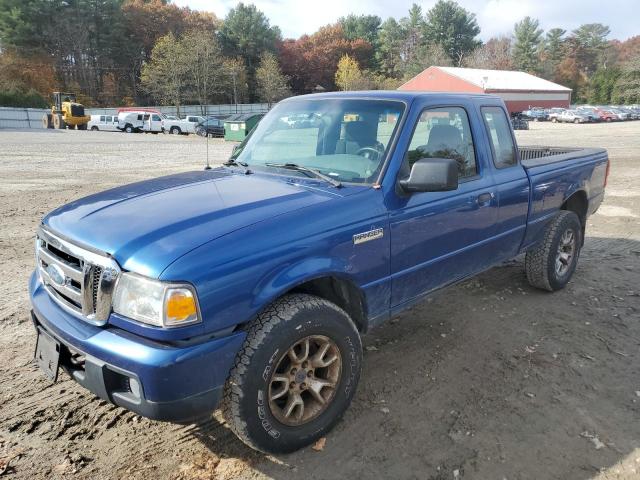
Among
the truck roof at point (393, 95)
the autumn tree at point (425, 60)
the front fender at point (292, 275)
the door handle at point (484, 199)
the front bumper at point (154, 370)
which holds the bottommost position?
the front bumper at point (154, 370)

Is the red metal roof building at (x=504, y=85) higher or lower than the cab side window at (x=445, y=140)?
higher

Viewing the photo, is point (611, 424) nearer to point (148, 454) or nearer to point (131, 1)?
point (148, 454)

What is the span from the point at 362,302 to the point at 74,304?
5.29ft

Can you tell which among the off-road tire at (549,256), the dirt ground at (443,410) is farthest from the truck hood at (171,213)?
the off-road tire at (549,256)

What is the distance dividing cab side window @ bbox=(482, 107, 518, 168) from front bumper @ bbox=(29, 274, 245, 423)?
2.77 m

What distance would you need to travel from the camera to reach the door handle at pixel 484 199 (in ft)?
12.4

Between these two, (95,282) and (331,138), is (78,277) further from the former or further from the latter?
(331,138)

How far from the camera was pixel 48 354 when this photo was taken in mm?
2693

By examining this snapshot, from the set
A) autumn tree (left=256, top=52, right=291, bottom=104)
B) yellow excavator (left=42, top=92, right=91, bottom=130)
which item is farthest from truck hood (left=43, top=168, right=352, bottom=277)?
autumn tree (left=256, top=52, right=291, bottom=104)

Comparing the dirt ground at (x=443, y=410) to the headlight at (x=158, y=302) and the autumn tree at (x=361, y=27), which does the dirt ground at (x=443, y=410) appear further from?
the autumn tree at (x=361, y=27)

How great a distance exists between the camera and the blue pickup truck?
229cm

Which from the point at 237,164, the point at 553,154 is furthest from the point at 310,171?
the point at 553,154

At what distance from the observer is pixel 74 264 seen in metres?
2.60

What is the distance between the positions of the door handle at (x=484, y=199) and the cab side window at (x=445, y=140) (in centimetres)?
18
